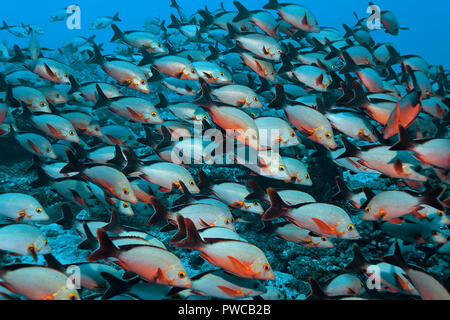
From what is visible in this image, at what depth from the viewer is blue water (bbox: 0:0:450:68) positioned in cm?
10762

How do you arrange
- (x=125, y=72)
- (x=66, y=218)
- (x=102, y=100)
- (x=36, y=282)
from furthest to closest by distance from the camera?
1. (x=125, y=72)
2. (x=102, y=100)
3. (x=66, y=218)
4. (x=36, y=282)

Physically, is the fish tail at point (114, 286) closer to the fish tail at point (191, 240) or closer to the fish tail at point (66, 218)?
the fish tail at point (191, 240)

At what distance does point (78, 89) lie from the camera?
5203mm

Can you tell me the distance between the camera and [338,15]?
395 feet

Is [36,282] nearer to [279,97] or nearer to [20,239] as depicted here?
[20,239]

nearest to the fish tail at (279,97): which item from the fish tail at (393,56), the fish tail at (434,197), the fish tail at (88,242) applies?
the fish tail at (434,197)

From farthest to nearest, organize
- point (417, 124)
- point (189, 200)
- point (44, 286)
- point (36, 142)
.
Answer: point (36, 142) → point (417, 124) → point (189, 200) → point (44, 286)

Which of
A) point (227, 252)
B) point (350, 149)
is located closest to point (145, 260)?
point (227, 252)

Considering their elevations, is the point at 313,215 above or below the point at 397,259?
above

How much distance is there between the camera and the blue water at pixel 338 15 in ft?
353
